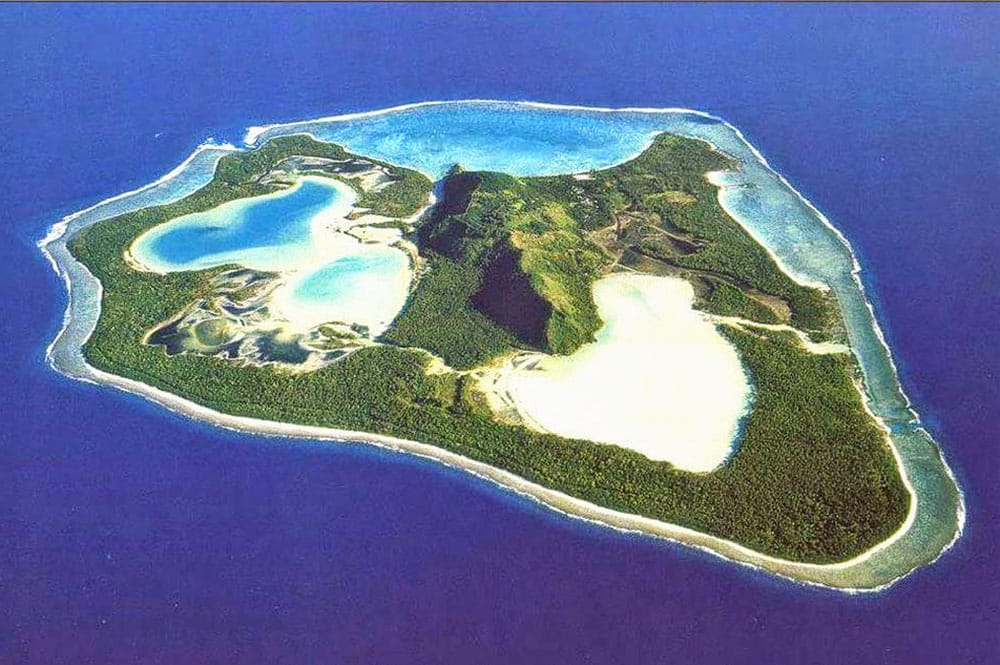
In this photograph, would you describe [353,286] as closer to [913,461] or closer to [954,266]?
[913,461]

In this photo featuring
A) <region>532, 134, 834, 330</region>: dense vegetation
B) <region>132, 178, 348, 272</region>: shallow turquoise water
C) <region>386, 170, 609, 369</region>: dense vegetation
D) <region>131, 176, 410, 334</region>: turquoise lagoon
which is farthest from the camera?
<region>132, 178, 348, 272</region>: shallow turquoise water

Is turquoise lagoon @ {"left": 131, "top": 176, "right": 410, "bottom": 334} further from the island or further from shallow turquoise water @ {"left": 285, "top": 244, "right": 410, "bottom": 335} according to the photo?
the island

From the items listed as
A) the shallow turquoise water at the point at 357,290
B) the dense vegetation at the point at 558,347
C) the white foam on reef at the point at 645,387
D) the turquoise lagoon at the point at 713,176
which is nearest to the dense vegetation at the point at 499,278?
the dense vegetation at the point at 558,347

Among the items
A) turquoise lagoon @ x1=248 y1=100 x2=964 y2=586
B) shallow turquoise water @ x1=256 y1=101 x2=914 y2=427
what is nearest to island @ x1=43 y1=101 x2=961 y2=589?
turquoise lagoon @ x1=248 y1=100 x2=964 y2=586

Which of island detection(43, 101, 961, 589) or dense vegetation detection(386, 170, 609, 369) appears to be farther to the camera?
dense vegetation detection(386, 170, 609, 369)

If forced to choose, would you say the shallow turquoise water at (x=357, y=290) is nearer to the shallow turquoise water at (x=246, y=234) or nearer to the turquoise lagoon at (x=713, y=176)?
the shallow turquoise water at (x=246, y=234)

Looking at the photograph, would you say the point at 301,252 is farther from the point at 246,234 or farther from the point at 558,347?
the point at 558,347
